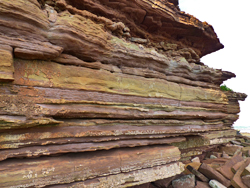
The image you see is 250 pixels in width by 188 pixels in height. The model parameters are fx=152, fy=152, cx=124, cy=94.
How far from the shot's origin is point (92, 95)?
163 inches

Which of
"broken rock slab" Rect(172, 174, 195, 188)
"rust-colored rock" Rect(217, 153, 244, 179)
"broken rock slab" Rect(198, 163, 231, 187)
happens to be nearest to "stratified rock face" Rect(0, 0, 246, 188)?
"broken rock slab" Rect(172, 174, 195, 188)

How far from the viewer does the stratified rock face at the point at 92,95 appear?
10.6ft

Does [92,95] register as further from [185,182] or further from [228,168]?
[228,168]

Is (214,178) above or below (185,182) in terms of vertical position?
above

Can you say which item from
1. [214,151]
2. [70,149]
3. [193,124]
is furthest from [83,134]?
[214,151]

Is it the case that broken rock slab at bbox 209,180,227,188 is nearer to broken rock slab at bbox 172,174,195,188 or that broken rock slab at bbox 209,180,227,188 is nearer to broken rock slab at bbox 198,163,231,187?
broken rock slab at bbox 198,163,231,187

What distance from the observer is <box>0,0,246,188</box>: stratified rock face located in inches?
127

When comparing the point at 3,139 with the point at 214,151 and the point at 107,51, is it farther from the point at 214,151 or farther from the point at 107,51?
the point at 214,151

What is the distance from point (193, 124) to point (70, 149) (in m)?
4.99

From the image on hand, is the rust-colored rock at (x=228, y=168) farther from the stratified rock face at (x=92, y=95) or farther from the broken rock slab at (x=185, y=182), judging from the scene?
the stratified rock face at (x=92, y=95)

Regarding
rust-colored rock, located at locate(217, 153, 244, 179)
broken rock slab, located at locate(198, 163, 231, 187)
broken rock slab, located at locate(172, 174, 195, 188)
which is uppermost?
rust-colored rock, located at locate(217, 153, 244, 179)

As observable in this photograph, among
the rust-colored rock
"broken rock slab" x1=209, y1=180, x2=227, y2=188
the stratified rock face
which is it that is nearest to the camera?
the stratified rock face

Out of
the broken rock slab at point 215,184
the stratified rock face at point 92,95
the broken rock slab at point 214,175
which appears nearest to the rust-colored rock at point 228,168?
the broken rock slab at point 214,175

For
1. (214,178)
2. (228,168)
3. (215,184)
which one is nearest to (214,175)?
(214,178)
